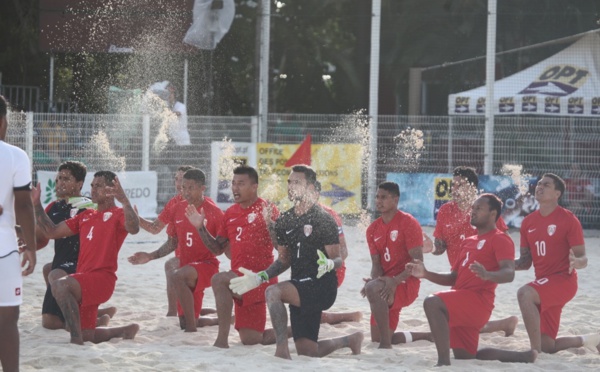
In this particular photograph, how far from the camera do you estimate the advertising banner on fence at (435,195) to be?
669 inches

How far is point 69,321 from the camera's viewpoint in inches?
306

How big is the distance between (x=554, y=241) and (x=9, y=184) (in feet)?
14.6

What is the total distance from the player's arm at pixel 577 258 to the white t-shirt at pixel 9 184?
4.29 m

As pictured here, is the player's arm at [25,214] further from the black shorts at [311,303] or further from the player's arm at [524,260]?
the player's arm at [524,260]

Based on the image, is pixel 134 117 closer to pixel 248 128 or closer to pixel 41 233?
pixel 248 128

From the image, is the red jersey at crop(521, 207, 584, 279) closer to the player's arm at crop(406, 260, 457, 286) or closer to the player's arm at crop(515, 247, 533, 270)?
the player's arm at crop(515, 247, 533, 270)

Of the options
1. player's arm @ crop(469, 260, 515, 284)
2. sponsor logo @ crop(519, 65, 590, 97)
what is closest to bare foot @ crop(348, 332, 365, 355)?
player's arm @ crop(469, 260, 515, 284)

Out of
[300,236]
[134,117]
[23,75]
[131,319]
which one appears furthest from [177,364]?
[23,75]

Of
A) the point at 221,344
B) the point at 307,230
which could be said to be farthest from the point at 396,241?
the point at 221,344

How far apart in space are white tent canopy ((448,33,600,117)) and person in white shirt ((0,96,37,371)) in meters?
13.6

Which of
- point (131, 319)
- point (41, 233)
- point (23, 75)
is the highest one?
point (23, 75)

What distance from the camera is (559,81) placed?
18.5m

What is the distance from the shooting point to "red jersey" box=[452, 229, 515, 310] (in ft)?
23.9

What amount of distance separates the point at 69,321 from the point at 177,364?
4.66 ft
